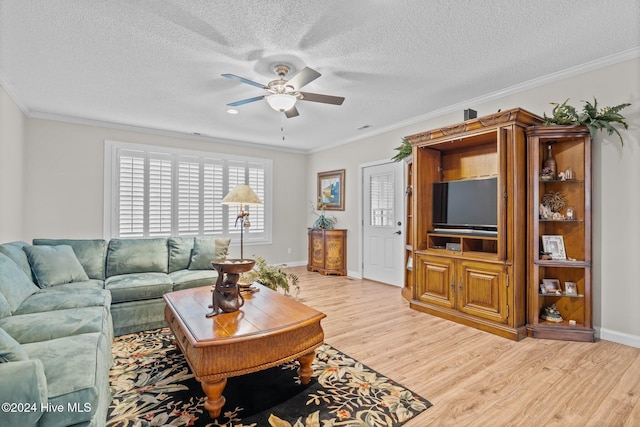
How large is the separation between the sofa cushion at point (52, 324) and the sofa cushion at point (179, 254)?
5.47 feet

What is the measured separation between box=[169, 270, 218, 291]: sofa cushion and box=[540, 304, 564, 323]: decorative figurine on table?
371cm

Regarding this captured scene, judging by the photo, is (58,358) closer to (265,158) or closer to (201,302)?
(201,302)

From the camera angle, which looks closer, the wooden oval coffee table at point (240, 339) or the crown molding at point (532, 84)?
the wooden oval coffee table at point (240, 339)

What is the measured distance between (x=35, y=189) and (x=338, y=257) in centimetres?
516

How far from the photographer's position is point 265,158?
7008 mm

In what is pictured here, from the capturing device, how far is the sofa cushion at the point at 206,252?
411 cm

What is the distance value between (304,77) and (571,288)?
345 cm

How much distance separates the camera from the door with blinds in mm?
5352

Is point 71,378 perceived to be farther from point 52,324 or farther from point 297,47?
point 297,47

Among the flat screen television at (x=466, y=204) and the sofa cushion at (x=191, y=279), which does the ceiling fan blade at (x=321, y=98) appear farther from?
the sofa cushion at (x=191, y=279)

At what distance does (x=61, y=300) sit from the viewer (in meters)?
2.59

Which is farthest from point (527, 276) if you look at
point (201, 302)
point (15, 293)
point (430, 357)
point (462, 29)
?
point (15, 293)

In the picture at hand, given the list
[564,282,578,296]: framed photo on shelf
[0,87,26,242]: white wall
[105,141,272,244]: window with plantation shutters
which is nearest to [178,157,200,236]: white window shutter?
[105,141,272,244]: window with plantation shutters

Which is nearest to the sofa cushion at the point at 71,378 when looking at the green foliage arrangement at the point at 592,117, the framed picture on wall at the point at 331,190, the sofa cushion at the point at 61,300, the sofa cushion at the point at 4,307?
the sofa cushion at the point at 4,307
